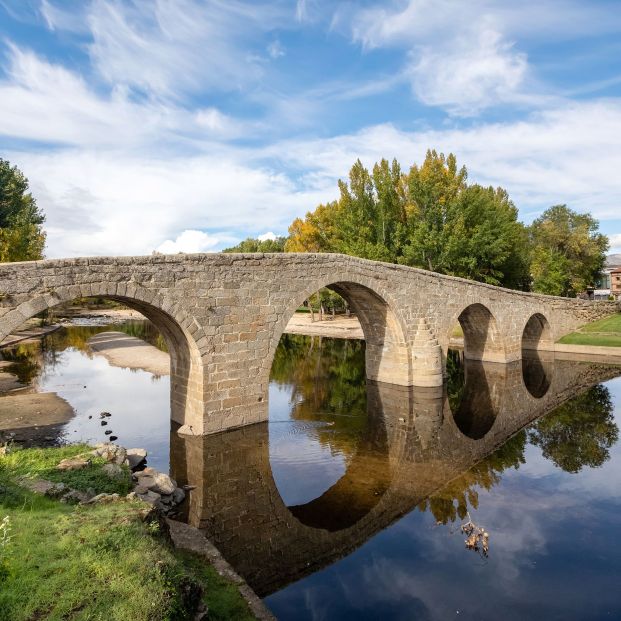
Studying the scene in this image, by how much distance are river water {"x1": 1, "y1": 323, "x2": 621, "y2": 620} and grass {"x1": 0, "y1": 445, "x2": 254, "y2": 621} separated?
2.21 m

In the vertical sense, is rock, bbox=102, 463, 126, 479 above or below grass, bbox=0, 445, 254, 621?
below

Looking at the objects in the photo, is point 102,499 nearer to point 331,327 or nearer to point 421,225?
point 421,225

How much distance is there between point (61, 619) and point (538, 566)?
7.43 metres

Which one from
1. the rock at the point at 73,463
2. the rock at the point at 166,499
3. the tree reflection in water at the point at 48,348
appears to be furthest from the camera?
the tree reflection in water at the point at 48,348

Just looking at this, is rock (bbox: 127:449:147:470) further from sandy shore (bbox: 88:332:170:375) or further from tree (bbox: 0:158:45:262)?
tree (bbox: 0:158:45:262)

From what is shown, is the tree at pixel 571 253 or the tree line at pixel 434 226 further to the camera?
the tree at pixel 571 253

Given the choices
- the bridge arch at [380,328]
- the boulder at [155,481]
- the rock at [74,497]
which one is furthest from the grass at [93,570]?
the bridge arch at [380,328]

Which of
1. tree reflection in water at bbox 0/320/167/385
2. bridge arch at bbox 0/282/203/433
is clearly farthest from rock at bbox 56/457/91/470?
tree reflection in water at bbox 0/320/167/385

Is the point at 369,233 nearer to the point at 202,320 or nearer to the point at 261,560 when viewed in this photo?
the point at 202,320

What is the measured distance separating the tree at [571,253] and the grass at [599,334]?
23.6ft

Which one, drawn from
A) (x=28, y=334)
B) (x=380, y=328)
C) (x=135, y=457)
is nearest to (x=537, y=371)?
(x=380, y=328)

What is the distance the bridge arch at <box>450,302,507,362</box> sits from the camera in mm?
25797

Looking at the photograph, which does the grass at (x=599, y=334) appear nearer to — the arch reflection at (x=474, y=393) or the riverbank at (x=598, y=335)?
the riverbank at (x=598, y=335)

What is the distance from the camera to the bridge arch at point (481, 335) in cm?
2580
